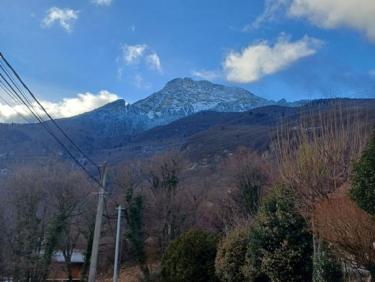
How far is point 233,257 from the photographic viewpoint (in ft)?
58.1

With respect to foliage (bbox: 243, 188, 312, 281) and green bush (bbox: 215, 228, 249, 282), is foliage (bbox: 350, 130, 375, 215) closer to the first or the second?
foliage (bbox: 243, 188, 312, 281)

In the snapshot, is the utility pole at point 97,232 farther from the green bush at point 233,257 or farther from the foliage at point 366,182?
the foliage at point 366,182

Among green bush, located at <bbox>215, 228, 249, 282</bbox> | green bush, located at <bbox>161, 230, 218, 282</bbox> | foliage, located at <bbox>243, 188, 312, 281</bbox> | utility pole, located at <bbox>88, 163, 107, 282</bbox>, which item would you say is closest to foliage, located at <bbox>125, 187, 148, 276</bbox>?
green bush, located at <bbox>161, 230, 218, 282</bbox>

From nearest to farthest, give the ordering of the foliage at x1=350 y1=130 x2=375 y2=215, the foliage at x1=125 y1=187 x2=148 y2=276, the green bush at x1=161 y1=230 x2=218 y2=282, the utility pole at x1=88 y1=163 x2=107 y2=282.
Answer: the foliage at x1=350 y1=130 x2=375 y2=215
the utility pole at x1=88 y1=163 x2=107 y2=282
the green bush at x1=161 y1=230 x2=218 y2=282
the foliage at x1=125 y1=187 x2=148 y2=276

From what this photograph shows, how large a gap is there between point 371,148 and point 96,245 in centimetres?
1164

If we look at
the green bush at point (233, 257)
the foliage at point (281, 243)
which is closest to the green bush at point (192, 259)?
the green bush at point (233, 257)

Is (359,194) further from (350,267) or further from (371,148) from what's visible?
(350,267)

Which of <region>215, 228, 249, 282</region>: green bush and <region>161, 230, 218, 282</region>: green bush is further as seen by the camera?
<region>161, 230, 218, 282</region>: green bush

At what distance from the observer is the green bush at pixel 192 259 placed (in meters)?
20.1

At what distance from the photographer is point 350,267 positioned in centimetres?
1365

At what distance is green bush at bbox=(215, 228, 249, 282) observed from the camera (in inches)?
687

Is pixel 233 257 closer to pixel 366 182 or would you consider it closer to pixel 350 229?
pixel 350 229

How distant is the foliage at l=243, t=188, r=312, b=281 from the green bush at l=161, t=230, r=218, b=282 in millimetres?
4648

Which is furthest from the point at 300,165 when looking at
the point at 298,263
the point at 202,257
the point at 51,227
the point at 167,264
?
the point at 51,227
